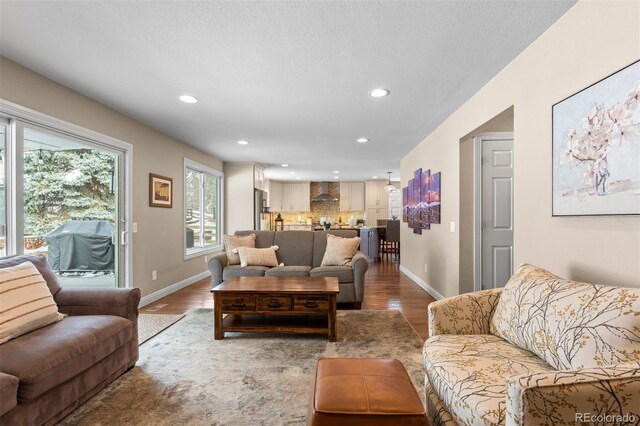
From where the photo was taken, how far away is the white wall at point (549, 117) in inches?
59.0

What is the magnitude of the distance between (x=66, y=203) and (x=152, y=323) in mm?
1516

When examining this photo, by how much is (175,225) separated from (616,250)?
5.06 meters

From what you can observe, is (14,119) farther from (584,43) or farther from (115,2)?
(584,43)

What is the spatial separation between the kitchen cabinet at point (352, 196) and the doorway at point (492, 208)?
290 inches

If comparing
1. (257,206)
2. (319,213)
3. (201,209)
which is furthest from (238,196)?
(319,213)

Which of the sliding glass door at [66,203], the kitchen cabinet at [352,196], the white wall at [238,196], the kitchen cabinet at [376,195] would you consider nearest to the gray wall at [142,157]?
the sliding glass door at [66,203]

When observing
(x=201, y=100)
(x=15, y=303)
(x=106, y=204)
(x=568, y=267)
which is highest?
(x=201, y=100)

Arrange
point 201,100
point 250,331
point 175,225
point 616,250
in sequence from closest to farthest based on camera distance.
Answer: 1. point 616,250
2. point 250,331
3. point 201,100
4. point 175,225

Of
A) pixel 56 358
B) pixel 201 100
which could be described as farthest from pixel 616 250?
pixel 201 100

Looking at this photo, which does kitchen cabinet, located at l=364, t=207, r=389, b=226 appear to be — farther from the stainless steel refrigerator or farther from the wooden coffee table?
the wooden coffee table

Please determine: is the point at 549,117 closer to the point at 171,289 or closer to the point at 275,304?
the point at 275,304

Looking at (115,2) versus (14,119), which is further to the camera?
(14,119)

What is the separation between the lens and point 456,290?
356cm

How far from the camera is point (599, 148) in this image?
1.58m
